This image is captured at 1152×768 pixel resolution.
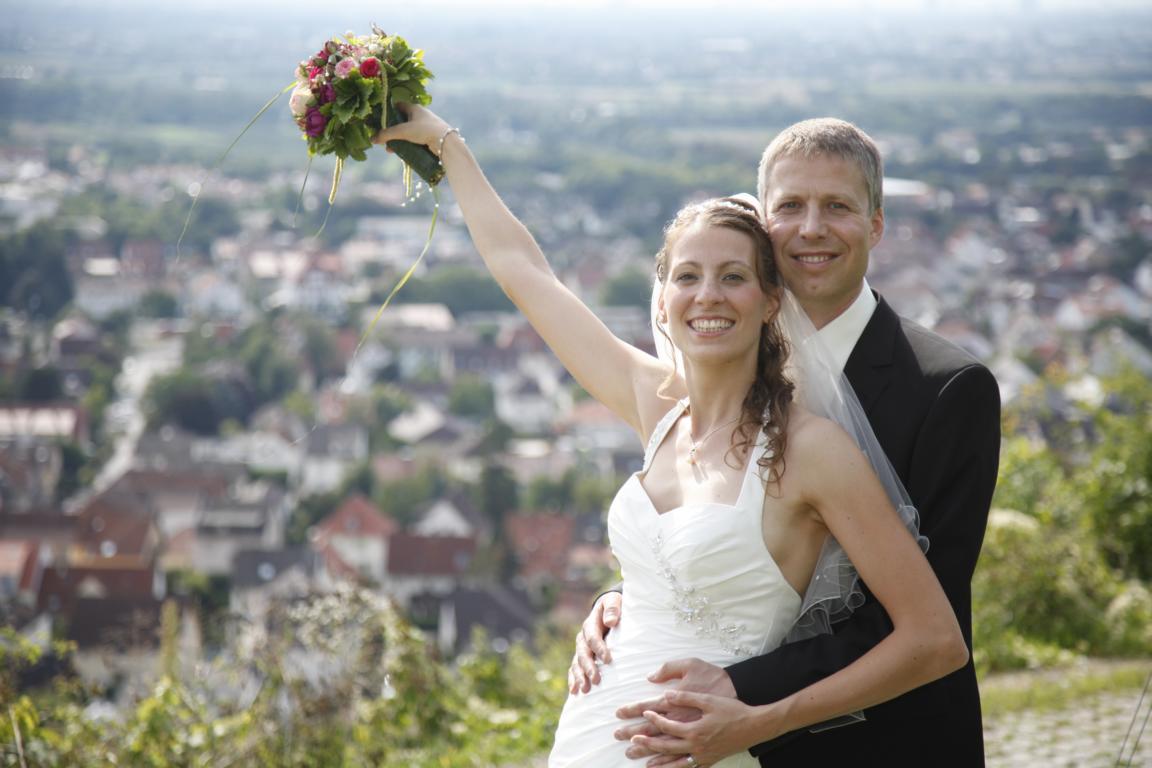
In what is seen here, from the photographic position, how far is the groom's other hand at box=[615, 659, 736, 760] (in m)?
1.91

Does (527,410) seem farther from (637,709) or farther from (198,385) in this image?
(637,709)

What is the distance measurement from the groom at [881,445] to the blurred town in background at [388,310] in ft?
2.49

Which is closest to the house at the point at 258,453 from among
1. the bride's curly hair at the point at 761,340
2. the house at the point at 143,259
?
the house at the point at 143,259

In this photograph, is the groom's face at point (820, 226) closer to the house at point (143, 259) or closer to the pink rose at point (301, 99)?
the pink rose at point (301, 99)

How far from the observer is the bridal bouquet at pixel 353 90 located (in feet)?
7.91

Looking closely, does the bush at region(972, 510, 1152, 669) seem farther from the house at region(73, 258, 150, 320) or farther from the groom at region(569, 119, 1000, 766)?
the house at region(73, 258, 150, 320)

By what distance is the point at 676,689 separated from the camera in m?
1.93

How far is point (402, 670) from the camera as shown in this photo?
167 inches

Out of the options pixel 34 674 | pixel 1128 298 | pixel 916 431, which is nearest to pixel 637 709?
pixel 916 431

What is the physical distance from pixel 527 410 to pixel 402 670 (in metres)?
38.0

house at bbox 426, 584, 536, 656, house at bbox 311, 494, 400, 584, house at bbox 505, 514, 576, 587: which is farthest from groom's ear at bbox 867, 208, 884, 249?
house at bbox 311, 494, 400, 584

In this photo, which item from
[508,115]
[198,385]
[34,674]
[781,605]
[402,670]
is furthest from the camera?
[508,115]

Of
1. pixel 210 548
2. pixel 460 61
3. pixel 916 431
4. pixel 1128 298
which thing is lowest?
pixel 210 548

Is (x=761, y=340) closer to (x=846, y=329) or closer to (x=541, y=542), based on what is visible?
(x=846, y=329)
